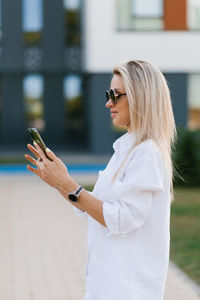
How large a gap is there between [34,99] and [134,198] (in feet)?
→ 82.3

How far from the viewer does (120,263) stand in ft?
7.52

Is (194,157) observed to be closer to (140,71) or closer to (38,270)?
(38,270)

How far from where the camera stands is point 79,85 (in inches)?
1078

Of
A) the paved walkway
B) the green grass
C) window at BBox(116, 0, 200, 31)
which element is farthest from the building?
the paved walkway

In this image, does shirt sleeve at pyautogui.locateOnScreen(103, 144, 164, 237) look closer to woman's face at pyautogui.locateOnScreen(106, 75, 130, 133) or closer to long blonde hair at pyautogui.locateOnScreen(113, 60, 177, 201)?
long blonde hair at pyautogui.locateOnScreen(113, 60, 177, 201)

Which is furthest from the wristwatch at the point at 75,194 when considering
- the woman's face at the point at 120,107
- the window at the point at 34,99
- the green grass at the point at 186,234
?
the window at the point at 34,99

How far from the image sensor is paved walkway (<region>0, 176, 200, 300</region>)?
215 inches

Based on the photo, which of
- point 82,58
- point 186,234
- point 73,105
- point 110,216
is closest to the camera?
point 110,216

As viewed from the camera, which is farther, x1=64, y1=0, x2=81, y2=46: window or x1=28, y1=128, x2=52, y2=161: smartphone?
x1=64, y1=0, x2=81, y2=46: window

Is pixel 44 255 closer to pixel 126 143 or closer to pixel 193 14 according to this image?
pixel 126 143

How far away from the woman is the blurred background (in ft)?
17.1

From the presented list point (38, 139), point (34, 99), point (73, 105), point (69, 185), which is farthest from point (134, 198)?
point (73, 105)

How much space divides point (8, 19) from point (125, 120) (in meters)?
24.7

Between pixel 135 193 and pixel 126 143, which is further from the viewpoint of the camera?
pixel 126 143
